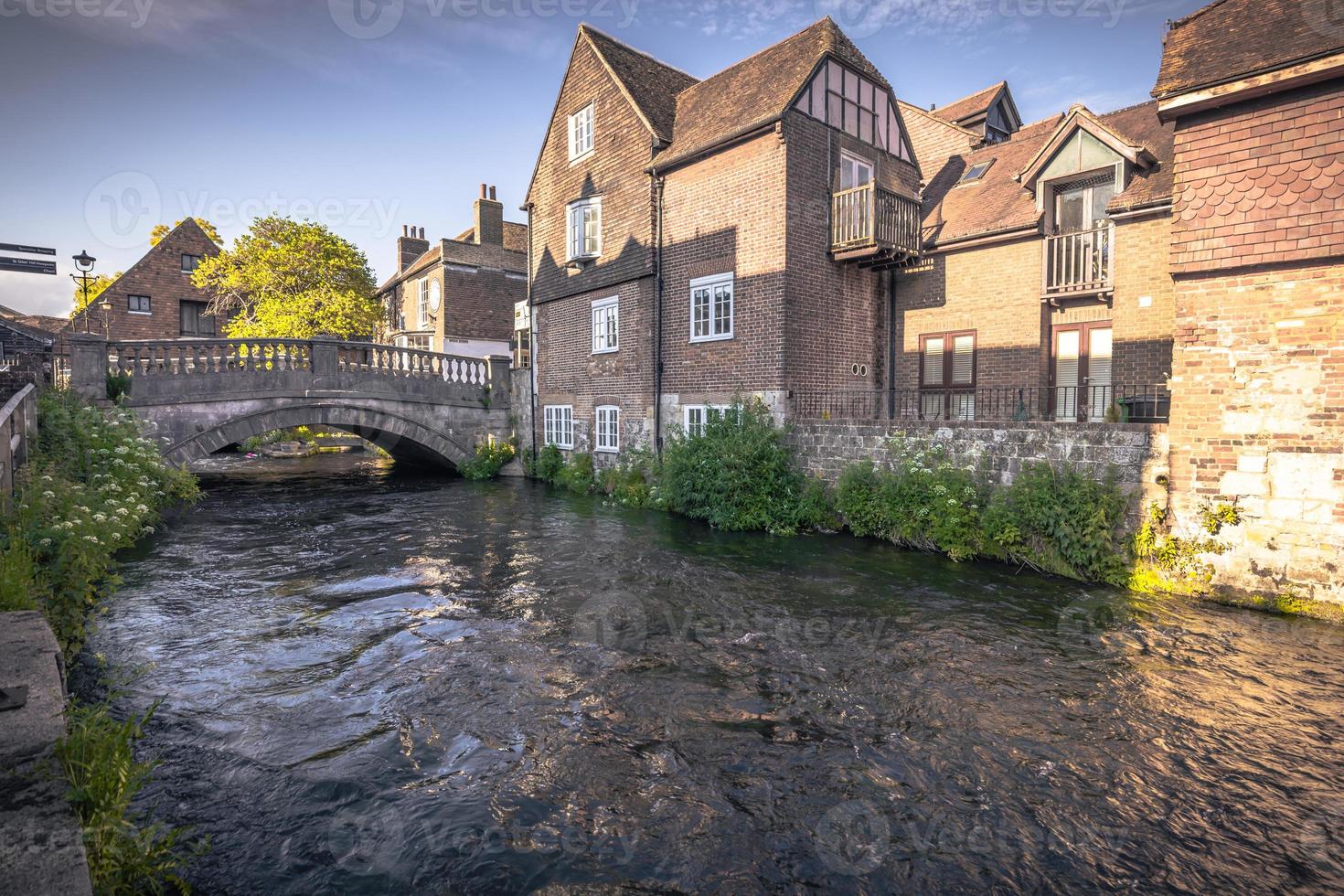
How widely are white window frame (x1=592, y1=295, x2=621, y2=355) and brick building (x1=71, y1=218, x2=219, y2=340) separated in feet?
94.4

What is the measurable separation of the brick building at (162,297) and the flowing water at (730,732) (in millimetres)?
34683

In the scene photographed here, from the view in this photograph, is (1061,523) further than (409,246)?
No

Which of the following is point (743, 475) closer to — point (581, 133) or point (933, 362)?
point (933, 362)

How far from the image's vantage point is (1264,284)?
8.63 m

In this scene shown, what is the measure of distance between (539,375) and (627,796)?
62.4 ft

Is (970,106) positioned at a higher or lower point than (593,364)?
higher

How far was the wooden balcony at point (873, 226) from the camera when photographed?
15.6 meters

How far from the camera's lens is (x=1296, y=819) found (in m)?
4.67

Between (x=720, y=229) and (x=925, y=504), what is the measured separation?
26.9 feet

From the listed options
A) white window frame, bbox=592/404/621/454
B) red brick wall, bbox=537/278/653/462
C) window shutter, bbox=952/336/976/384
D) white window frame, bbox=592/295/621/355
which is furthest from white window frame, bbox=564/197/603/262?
window shutter, bbox=952/336/976/384

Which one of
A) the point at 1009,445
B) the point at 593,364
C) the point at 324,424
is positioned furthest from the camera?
the point at 324,424

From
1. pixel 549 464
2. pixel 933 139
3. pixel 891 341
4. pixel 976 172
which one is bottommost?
pixel 549 464

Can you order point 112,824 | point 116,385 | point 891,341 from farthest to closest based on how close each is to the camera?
1. point 891,341
2. point 116,385
3. point 112,824

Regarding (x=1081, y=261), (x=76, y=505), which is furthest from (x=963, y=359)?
(x=76, y=505)
